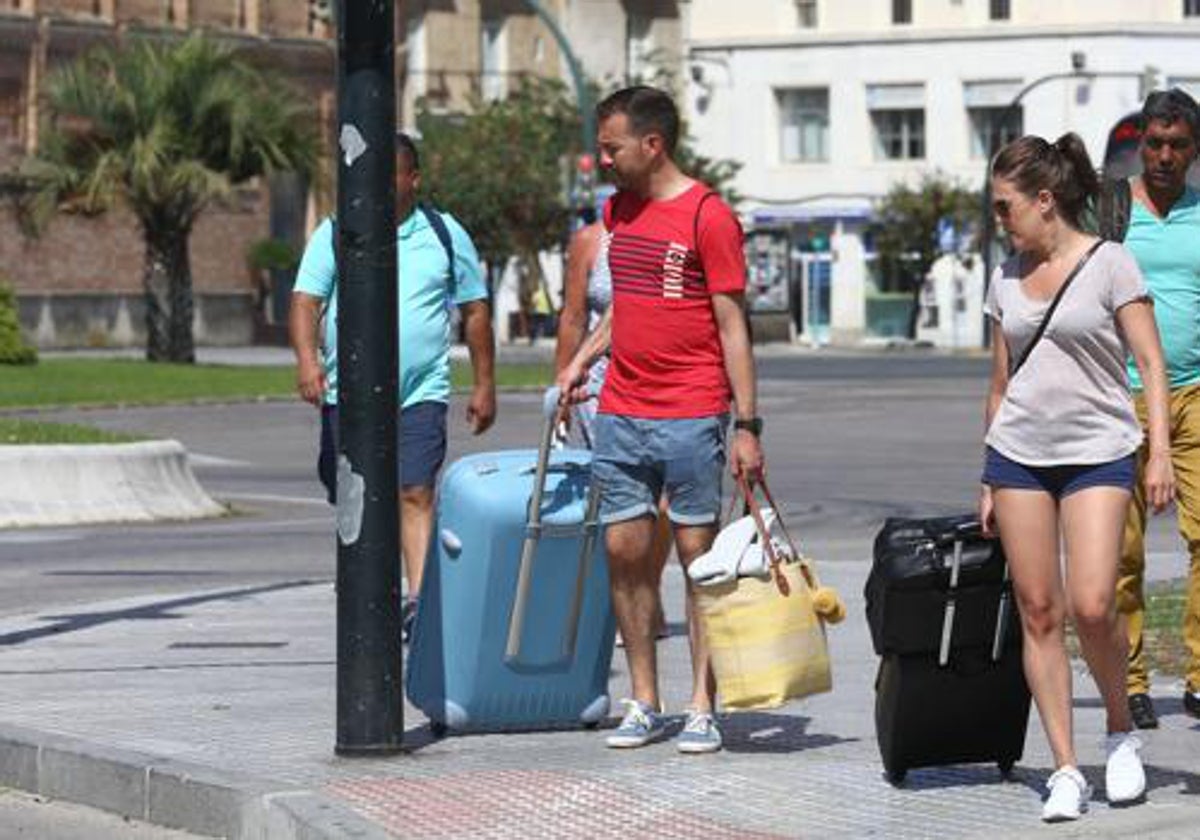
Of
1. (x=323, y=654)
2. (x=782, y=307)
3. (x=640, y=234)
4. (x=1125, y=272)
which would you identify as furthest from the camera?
(x=782, y=307)

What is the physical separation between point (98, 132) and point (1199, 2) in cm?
3860

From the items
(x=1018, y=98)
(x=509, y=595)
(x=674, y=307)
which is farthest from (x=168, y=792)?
(x=1018, y=98)

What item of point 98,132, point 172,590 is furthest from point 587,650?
point 98,132

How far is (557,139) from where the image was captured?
2894 inches

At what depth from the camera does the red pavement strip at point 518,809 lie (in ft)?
28.7

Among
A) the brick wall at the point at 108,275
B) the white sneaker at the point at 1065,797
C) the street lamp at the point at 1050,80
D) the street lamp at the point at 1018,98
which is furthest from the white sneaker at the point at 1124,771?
the street lamp at the point at 1018,98

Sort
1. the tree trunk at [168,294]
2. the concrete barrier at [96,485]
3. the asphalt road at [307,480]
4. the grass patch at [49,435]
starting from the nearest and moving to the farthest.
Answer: the asphalt road at [307,480], the concrete barrier at [96,485], the grass patch at [49,435], the tree trunk at [168,294]

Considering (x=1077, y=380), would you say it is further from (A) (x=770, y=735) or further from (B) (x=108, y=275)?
(B) (x=108, y=275)

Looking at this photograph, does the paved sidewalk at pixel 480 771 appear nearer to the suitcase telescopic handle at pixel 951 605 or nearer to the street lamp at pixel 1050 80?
the suitcase telescopic handle at pixel 951 605

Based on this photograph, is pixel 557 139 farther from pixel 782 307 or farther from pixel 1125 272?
pixel 1125 272

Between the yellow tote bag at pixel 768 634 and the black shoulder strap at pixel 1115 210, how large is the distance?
151 cm

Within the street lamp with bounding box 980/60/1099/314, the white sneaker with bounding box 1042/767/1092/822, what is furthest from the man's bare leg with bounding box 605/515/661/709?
the street lamp with bounding box 980/60/1099/314

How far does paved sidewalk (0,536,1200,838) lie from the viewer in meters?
8.85

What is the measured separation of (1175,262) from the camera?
10469 millimetres
